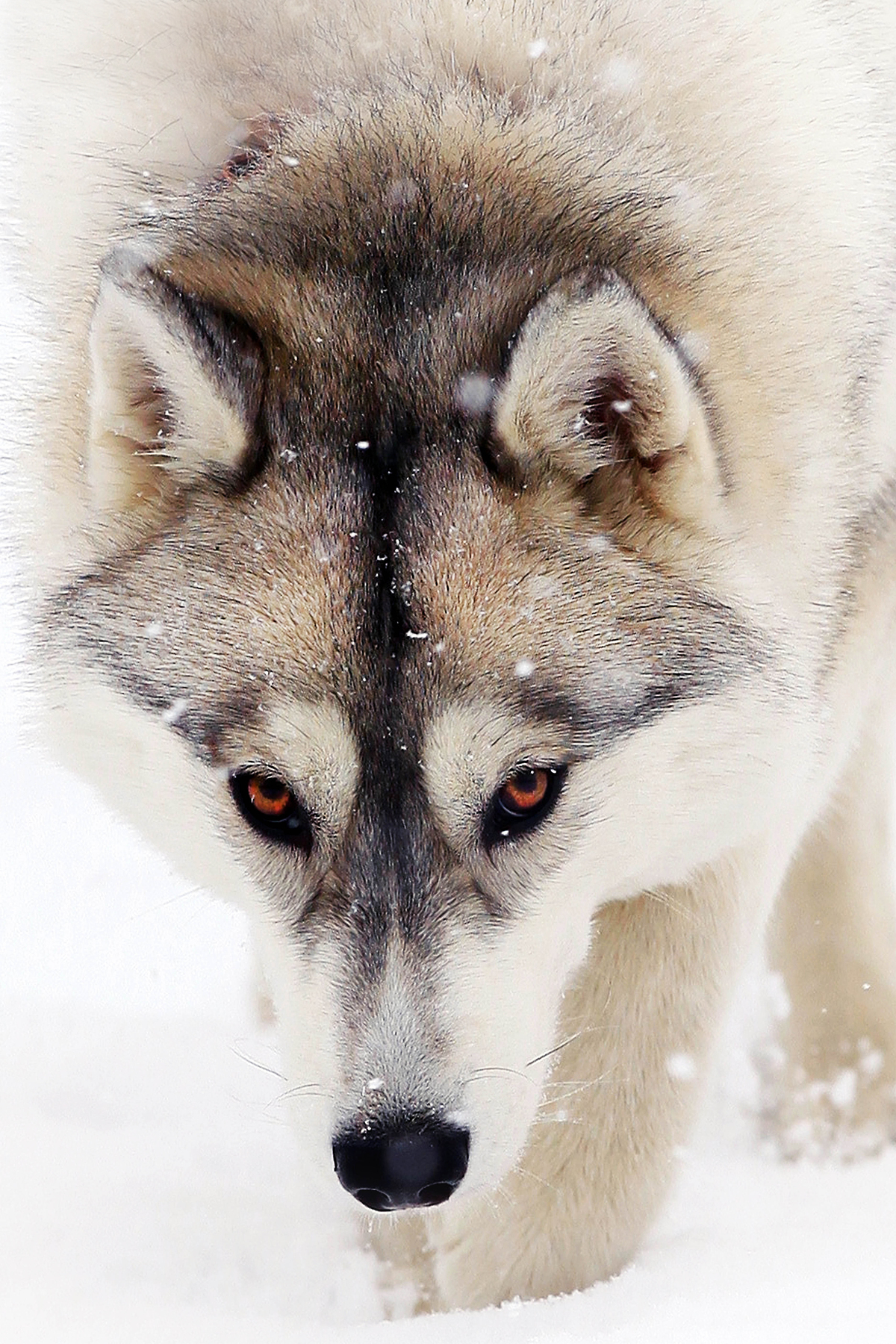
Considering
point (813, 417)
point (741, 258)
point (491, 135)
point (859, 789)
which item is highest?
point (491, 135)

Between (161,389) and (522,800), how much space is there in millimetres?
878

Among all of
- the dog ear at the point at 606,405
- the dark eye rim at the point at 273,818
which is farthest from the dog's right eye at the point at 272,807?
the dog ear at the point at 606,405

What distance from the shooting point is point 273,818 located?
264cm

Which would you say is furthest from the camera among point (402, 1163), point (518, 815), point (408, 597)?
point (518, 815)

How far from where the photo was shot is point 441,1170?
244 cm

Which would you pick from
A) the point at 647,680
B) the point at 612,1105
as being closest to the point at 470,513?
the point at 647,680

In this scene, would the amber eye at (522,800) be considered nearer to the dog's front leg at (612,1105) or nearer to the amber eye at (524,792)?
the amber eye at (524,792)

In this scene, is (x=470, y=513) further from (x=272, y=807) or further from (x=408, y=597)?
(x=272, y=807)

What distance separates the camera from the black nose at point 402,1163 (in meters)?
2.39

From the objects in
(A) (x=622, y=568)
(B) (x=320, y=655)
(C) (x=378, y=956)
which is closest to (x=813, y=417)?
(A) (x=622, y=568)

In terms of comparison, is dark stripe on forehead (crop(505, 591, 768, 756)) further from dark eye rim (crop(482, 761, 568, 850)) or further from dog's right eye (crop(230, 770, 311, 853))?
dog's right eye (crop(230, 770, 311, 853))

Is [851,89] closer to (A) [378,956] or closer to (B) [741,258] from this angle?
(B) [741,258]

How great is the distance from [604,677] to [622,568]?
0.65 feet

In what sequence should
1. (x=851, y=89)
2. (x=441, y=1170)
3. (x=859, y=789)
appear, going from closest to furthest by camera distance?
(x=441, y=1170), (x=851, y=89), (x=859, y=789)
